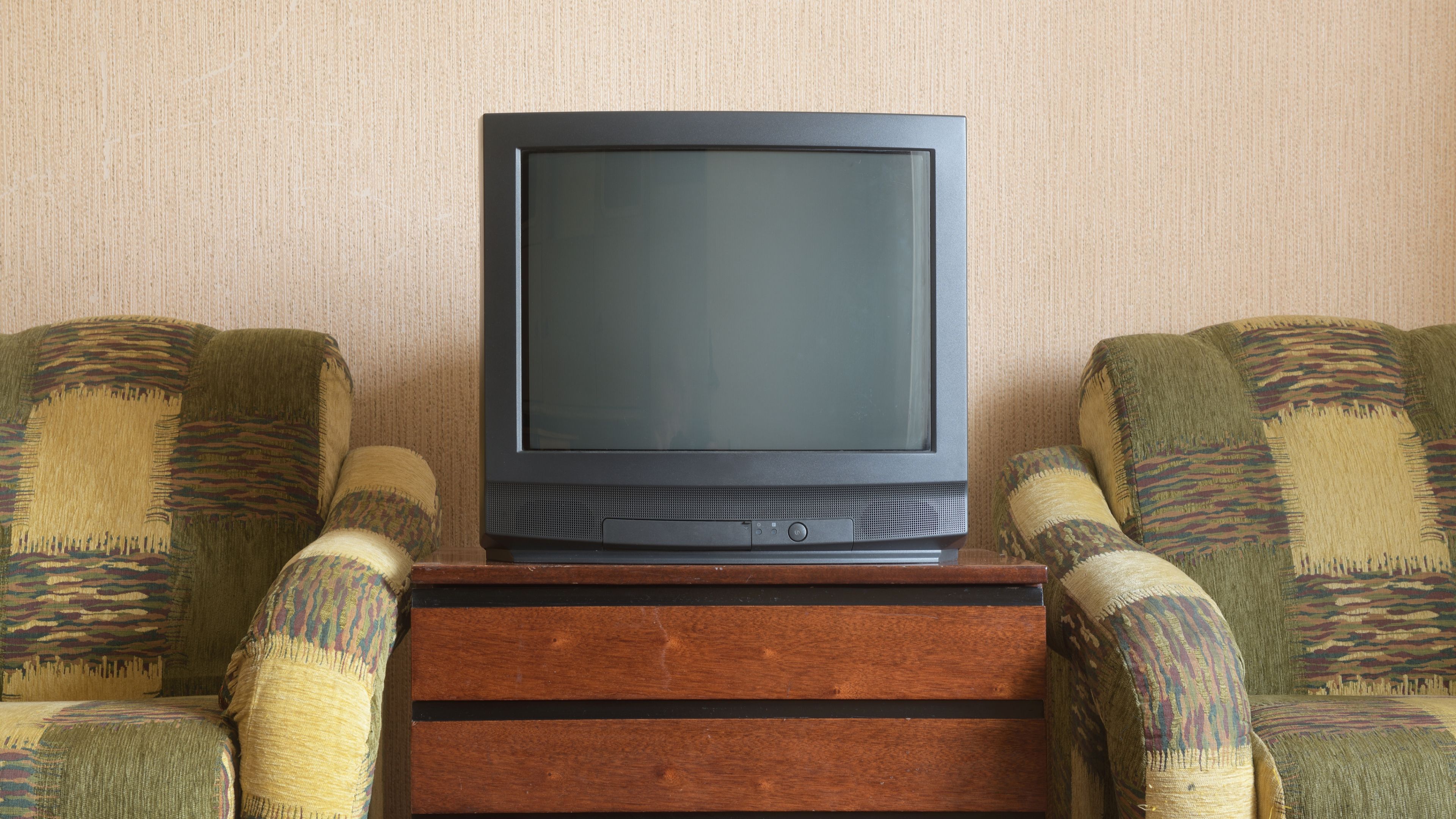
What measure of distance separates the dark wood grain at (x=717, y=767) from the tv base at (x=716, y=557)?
0.71 ft

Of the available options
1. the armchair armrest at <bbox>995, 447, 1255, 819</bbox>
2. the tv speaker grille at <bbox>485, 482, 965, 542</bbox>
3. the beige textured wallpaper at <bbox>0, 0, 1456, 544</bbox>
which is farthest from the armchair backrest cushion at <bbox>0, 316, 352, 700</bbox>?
the armchair armrest at <bbox>995, 447, 1255, 819</bbox>

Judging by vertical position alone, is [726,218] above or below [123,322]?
above

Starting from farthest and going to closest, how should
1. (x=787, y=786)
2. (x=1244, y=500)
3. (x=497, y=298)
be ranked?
(x=1244, y=500) → (x=497, y=298) → (x=787, y=786)

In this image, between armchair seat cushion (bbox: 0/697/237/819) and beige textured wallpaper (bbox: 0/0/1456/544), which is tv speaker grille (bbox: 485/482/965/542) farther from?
beige textured wallpaper (bbox: 0/0/1456/544)

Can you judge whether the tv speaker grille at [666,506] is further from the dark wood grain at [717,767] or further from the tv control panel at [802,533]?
the dark wood grain at [717,767]

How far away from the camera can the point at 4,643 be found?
145 cm

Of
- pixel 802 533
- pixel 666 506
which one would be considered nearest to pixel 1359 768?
pixel 802 533

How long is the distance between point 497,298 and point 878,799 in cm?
83

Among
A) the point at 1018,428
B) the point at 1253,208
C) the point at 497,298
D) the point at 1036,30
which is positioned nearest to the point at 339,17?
the point at 497,298

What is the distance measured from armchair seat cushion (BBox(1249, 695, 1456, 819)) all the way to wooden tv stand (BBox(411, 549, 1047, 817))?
26 cm

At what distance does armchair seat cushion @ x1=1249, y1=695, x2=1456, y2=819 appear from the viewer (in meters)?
1.07

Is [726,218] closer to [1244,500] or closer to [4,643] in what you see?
[1244,500]

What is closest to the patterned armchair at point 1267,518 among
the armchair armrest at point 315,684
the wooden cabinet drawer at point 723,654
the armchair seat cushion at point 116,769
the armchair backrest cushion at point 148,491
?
the wooden cabinet drawer at point 723,654

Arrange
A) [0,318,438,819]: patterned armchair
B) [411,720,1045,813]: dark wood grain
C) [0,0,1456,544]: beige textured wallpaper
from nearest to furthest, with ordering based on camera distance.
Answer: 1. [411,720,1045,813]: dark wood grain
2. [0,318,438,819]: patterned armchair
3. [0,0,1456,544]: beige textured wallpaper
